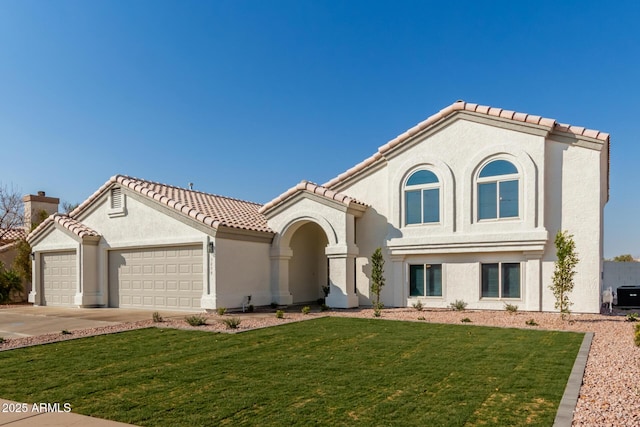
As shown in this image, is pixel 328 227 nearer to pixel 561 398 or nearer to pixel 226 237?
pixel 226 237

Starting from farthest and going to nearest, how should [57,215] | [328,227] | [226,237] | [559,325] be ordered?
1. [57,215]
2. [328,227]
3. [226,237]
4. [559,325]

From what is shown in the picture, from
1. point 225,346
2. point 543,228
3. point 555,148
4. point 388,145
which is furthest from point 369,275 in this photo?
point 225,346

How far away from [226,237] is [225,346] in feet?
24.6

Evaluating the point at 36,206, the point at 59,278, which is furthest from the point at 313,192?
the point at 36,206

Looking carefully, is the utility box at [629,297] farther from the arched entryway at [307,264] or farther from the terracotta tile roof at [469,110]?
the arched entryway at [307,264]

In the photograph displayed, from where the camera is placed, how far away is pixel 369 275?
18859 millimetres

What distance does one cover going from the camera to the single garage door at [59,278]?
2077 cm

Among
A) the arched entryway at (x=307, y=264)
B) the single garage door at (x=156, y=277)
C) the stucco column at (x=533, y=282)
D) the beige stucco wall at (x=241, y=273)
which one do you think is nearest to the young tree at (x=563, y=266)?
the stucco column at (x=533, y=282)

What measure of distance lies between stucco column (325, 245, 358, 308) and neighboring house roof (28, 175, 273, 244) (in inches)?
122

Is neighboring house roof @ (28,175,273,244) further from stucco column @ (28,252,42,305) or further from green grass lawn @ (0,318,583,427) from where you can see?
green grass lawn @ (0,318,583,427)

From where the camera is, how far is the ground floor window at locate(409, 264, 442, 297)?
18.0m

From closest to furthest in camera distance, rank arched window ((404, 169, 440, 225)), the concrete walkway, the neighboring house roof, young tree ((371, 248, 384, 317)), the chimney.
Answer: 1. the concrete walkway
2. young tree ((371, 248, 384, 317))
3. the neighboring house roof
4. arched window ((404, 169, 440, 225))
5. the chimney

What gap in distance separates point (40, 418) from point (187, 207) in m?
12.5

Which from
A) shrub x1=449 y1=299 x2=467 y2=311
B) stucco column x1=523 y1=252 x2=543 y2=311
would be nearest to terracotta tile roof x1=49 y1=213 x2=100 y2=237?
shrub x1=449 y1=299 x2=467 y2=311
